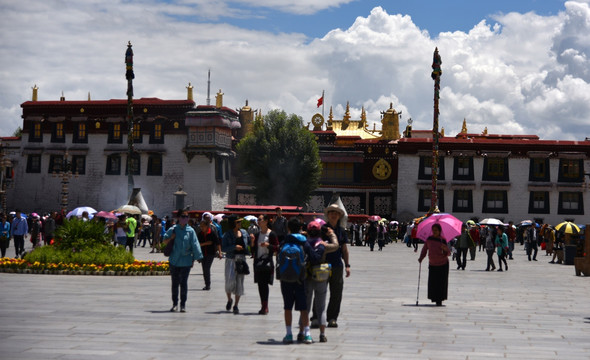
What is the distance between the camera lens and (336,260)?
43.5 ft

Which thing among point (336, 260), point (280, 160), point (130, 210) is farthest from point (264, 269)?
point (280, 160)

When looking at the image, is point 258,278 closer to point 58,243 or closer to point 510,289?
point 510,289

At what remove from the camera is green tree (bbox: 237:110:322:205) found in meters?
71.3

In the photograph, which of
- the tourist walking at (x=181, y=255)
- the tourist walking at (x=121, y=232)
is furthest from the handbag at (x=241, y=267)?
the tourist walking at (x=121, y=232)

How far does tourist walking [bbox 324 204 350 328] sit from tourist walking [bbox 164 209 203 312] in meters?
2.74

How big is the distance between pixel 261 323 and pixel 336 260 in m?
1.52

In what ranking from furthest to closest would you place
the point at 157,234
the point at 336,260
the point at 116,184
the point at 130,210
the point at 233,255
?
the point at 116,184, the point at 130,210, the point at 157,234, the point at 233,255, the point at 336,260

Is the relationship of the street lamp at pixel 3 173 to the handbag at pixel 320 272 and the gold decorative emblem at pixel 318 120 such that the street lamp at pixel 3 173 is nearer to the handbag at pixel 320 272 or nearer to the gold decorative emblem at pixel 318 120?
the gold decorative emblem at pixel 318 120

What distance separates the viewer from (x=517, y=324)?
14.1 m

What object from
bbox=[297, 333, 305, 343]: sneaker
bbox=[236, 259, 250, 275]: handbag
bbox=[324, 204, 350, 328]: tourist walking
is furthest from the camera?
bbox=[236, 259, 250, 275]: handbag

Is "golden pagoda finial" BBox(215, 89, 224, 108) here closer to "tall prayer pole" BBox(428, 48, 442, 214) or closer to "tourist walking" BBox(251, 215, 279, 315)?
"tall prayer pole" BBox(428, 48, 442, 214)

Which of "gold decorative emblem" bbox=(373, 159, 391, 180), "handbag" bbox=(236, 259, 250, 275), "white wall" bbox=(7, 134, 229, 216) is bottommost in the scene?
"handbag" bbox=(236, 259, 250, 275)

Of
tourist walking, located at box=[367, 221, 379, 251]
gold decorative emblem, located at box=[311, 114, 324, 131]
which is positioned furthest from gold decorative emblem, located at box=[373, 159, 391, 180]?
tourist walking, located at box=[367, 221, 379, 251]

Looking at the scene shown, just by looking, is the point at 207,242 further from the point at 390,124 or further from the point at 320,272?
the point at 390,124
